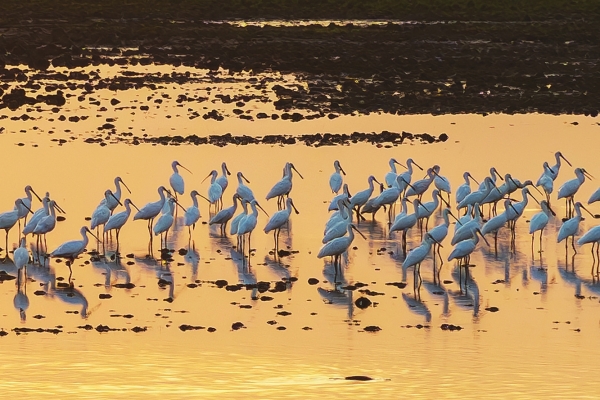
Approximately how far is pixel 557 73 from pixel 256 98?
10.8 m

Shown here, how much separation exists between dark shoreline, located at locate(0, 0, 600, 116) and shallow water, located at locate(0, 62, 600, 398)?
12502 mm

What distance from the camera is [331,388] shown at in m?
13.1

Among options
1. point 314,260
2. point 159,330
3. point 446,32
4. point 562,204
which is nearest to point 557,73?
point 446,32

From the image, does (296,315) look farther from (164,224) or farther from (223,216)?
(223,216)

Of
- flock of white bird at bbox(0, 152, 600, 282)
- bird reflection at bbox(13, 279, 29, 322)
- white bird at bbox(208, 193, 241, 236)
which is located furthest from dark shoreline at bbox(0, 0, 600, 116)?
bird reflection at bbox(13, 279, 29, 322)

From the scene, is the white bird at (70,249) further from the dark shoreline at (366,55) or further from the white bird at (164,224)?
the dark shoreline at (366,55)

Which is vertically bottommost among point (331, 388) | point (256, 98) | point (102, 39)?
point (331, 388)

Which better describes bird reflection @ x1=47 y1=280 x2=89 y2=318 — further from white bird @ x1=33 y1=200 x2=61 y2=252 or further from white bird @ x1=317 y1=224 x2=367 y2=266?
white bird @ x1=317 y1=224 x2=367 y2=266

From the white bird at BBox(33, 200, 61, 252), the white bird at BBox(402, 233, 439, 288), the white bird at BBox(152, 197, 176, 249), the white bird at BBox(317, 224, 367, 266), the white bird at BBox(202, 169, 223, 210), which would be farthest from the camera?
the white bird at BBox(202, 169, 223, 210)

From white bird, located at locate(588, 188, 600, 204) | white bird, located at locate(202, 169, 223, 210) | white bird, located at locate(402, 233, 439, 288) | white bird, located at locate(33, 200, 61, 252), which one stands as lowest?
white bird, located at locate(402, 233, 439, 288)

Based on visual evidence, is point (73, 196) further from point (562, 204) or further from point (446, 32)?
point (446, 32)

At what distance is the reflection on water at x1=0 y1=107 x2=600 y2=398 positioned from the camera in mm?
13438

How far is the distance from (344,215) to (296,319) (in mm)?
4048

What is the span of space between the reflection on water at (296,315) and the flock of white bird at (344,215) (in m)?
0.30
